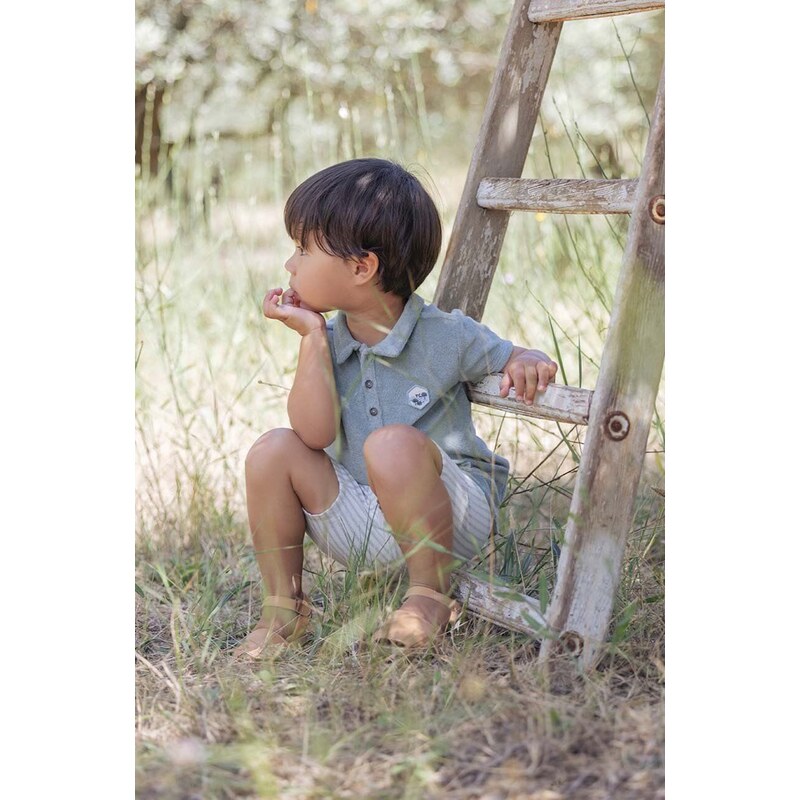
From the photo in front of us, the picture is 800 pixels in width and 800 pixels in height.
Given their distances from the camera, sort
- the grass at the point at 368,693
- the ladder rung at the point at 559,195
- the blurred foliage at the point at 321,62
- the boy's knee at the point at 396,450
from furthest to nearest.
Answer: the blurred foliage at the point at 321,62
the boy's knee at the point at 396,450
the ladder rung at the point at 559,195
the grass at the point at 368,693

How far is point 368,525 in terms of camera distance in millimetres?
1942

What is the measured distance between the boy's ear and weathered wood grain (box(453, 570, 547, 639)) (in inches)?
22.6

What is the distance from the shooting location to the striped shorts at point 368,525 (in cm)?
192

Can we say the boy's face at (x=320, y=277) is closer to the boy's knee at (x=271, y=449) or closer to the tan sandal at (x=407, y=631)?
the boy's knee at (x=271, y=449)

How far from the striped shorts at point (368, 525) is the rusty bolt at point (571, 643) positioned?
333mm

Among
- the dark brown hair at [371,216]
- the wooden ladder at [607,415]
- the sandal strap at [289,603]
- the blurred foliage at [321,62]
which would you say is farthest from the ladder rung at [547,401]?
the blurred foliage at [321,62]

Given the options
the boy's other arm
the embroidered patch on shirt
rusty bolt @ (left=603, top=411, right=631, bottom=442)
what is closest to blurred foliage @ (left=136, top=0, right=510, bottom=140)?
the embroidered patch on shirt

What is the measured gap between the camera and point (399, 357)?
6.41 feet

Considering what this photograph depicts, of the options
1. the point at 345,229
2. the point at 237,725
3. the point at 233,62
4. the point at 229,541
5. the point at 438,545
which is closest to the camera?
the point at 237,725

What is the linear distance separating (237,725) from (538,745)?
1.49 feet

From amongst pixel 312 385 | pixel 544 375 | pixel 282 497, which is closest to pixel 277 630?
pixel 282 497

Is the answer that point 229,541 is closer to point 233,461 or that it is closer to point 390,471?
point 233,461
